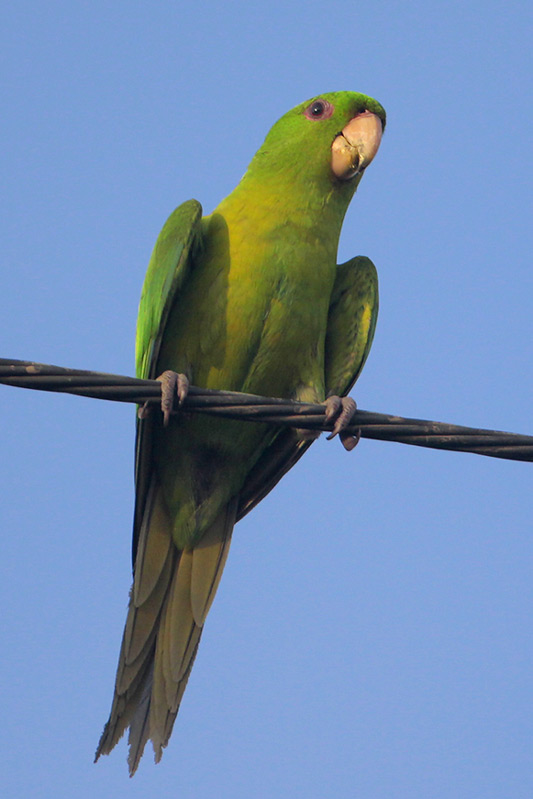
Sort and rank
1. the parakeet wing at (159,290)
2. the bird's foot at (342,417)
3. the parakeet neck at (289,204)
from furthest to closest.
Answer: the parakeet neck at (289,204)
the parakeet wing at (159,290)
the bird's foot at (342,417)

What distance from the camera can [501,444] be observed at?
126 inches

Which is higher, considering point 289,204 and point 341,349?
point 289,204

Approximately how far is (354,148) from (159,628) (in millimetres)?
2754

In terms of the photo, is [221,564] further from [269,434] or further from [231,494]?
[269,434]

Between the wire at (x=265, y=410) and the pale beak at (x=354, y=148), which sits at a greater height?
the pale beak at (x=354, y=148)

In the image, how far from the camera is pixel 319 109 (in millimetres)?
5340

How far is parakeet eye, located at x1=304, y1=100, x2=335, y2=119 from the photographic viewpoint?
209 inches

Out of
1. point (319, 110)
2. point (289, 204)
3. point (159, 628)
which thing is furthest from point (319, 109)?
point (159, 628)

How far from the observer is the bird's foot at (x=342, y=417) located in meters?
3.80

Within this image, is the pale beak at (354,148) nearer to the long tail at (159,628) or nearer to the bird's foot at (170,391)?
the bird's foot at (170,391)

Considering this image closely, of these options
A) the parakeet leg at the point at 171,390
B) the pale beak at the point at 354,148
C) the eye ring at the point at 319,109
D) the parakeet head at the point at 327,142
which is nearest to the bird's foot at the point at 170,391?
the parakeet leg at the point at 171,390

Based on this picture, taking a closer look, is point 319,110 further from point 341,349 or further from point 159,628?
point 159,628

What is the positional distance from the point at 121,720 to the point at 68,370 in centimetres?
238

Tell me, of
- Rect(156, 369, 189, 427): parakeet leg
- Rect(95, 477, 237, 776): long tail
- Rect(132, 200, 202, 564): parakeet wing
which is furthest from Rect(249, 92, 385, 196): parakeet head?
Rect(95, 477, 237, 776): long tail
